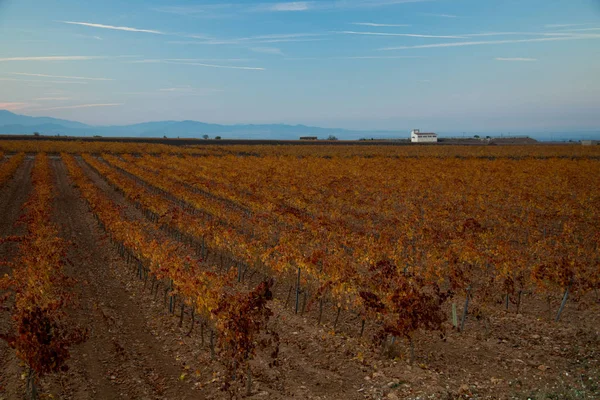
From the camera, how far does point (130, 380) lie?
31.0 ft

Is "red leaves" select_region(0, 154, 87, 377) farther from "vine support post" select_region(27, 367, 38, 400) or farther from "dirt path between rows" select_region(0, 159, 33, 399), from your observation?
"dirt path between rows" select_region(0, 159, 33, 399)

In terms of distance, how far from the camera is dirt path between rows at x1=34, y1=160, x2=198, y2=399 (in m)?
9.05

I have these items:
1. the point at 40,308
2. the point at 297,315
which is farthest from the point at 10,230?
the point at 297,315

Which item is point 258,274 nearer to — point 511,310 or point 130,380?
point 130,380

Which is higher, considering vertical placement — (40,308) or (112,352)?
(40,308)

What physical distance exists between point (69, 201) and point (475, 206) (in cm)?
2849

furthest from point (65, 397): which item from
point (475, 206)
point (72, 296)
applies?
point (475, 206)

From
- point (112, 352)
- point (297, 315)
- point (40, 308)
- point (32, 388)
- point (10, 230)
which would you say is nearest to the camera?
point (32, 388)

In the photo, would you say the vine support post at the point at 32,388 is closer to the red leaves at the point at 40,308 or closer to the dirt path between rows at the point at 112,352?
the red leaves at the point at 40,308

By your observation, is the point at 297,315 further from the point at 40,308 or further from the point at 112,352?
the point at 40,308

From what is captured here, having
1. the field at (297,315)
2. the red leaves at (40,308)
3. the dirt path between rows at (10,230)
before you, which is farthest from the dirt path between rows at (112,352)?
the dirt path between rows at (10,230)

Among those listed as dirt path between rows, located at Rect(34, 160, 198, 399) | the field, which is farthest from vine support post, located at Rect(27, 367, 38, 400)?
dirt path between rows, located at Rect(34, 160, 198, 399)

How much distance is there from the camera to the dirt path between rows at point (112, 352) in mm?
9055

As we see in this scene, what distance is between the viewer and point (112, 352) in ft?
34.8
